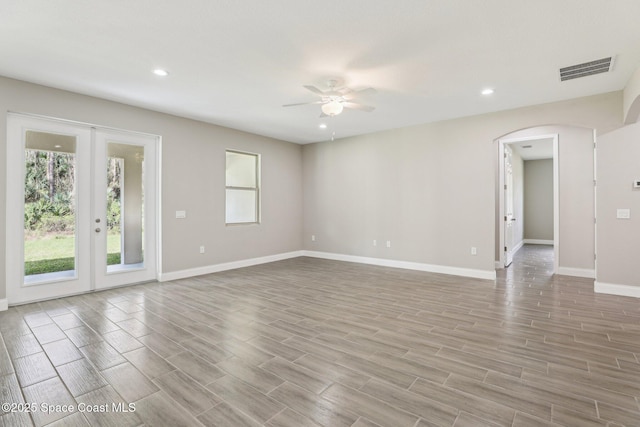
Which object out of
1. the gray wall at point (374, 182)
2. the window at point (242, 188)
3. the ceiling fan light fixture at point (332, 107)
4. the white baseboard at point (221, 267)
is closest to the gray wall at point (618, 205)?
the gray wall at point (374, 182)

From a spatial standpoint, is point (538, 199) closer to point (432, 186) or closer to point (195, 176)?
point (432, 186)

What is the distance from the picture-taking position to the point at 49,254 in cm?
411

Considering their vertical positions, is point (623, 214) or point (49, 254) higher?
point (623, 214)

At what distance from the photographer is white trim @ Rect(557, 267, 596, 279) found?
5.30m

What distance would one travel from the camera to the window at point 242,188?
645cm

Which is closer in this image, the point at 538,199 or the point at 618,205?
the point at 618,205

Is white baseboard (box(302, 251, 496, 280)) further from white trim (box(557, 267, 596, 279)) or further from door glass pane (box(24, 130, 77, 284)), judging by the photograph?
door glass pane (box(24, 130, 77, 284))

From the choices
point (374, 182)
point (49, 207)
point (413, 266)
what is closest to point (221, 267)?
point (49, 207)

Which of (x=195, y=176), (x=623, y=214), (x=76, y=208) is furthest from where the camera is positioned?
(x=195, y=176)

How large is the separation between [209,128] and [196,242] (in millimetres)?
2180

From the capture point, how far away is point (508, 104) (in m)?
4.71

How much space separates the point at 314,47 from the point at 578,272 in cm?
589

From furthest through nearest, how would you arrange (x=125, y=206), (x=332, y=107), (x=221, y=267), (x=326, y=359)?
1. (x=221, y=267)
2. (x=125, y=206)
3. (x=332, y=107)
4. (x=326, y=359)

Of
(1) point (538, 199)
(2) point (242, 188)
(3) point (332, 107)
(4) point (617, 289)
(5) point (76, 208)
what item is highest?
(3) point (332, 107)
